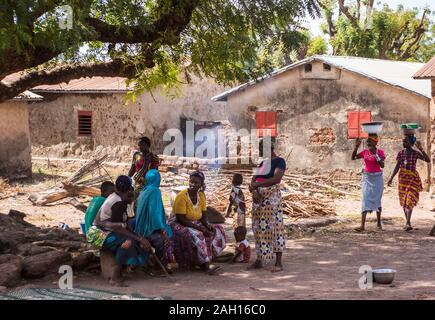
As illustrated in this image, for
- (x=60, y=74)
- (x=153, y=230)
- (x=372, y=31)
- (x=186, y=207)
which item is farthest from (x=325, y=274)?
(x=372, y=31)

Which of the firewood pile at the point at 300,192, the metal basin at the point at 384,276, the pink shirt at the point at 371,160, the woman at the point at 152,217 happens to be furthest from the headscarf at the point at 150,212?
the firewood pile at the point at 300,192

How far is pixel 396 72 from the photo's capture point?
68.8 feet

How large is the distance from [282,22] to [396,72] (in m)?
11.1

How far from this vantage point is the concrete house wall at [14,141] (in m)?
20.6

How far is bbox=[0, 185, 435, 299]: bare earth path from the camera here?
286 inches

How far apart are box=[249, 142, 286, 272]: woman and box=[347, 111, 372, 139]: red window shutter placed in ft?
34.8

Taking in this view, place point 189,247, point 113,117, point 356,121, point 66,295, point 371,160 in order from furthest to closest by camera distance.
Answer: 1. point 113,117
2. point 356,121
3. point 371,160
4. point 189,247
5. point 66,295

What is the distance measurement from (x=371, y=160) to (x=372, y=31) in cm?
2398

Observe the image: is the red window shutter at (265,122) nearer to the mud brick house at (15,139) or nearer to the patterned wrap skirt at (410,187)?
the mud brick house at (15,139)

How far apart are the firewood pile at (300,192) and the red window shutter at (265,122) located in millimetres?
2165

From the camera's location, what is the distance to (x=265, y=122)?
2058 cm

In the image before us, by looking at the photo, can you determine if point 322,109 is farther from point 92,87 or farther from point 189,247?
point 189,247
